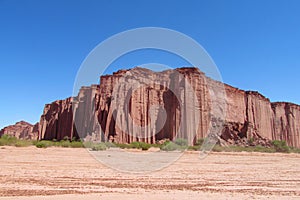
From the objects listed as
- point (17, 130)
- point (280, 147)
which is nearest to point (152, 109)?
point (280, 147)

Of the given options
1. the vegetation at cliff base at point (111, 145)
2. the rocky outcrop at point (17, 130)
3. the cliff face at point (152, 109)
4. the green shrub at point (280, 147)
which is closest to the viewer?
A: the vegetation at cliff base at point (111, 145)

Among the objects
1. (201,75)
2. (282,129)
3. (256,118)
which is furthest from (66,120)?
(282,129)

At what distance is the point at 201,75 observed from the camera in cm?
7644

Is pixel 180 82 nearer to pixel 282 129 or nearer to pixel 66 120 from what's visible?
pixel 66 120

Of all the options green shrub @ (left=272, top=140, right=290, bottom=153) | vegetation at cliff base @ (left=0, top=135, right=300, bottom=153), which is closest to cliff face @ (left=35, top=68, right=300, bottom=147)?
green shrub @ (left=272, top=140, right=290, bottom=153)

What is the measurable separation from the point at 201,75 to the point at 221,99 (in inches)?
483

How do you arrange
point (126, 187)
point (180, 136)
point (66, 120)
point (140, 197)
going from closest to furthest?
1. point (140, 197)
2. point (126, 187)
3. point (180, 136)
4. point (66, 120)

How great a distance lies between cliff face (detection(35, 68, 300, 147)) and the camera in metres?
70.1

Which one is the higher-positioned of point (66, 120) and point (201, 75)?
point (201, 75)

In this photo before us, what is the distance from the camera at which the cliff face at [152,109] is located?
70.1 metres

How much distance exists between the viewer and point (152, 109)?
243ft

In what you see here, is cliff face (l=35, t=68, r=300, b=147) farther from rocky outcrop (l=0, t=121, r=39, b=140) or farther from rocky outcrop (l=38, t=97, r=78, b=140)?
rocky outcrop (l=0, t=121, r=39, b=140)

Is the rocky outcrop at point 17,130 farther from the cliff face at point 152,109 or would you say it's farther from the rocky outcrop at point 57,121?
the cliff face at point 152,109

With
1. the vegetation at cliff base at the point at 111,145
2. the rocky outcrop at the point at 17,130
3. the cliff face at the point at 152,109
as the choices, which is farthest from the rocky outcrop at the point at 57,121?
the rocky outcrop at the point at 17,130
